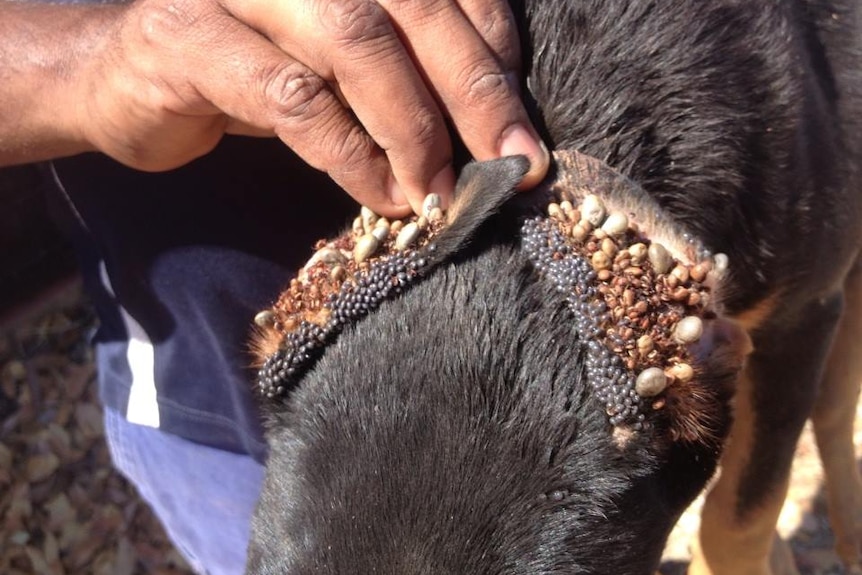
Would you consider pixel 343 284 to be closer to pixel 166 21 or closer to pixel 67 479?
pixel 166 21

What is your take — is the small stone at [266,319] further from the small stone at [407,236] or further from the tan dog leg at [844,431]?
the tan dog leg at [844,431]

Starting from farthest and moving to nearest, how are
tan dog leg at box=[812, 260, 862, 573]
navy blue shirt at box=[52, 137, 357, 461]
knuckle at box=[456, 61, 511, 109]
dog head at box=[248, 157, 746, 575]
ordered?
1. tan dog leg at box=[812, 260, 862, 573]
2. navy blue shirt at box=[52, 137, 357, 461]
3. knuckle at box=[456, 61, 511, 109]
4. dog head at box=[248, 157, 746, 575]

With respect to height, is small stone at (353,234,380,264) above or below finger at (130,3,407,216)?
below

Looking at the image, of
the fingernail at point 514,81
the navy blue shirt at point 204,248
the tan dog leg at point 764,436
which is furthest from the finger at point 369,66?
the tan dog leg at point 764,436

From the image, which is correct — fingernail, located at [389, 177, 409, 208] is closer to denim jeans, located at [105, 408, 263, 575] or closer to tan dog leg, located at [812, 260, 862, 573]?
denim jeans, located at [105, 408, 263, 575]

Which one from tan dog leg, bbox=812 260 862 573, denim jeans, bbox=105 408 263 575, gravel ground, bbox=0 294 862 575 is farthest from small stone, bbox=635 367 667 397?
gravel ground, bbox=0 294 862 575

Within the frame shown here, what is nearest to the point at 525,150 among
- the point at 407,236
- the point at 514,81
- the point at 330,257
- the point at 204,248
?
the point at 514,81

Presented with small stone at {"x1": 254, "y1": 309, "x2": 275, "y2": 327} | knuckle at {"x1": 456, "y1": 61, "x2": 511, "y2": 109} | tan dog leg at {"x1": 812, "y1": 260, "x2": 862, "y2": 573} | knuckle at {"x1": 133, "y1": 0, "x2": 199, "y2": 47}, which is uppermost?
knuckle at {"x1": 133, "y1": 0, "x2": 199, "y2": 47}
